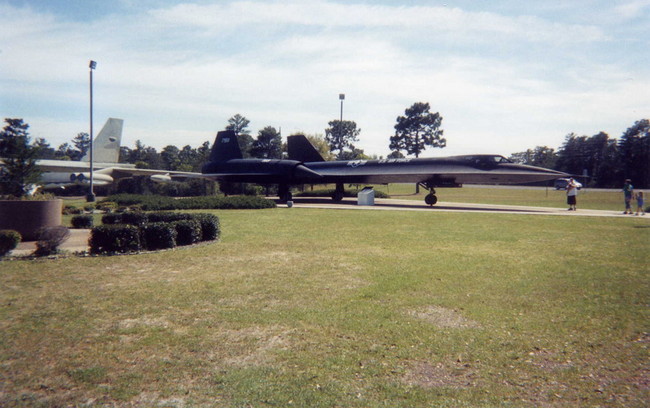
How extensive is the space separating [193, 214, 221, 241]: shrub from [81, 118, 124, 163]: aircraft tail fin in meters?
32.4

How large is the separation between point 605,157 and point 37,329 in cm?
10604

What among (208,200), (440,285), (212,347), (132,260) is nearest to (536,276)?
(440,285)

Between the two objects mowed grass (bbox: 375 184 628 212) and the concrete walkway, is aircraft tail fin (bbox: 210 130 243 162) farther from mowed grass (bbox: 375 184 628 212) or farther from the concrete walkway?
the concrete walkway

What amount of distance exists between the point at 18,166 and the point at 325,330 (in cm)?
1407

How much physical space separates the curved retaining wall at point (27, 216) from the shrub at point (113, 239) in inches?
113

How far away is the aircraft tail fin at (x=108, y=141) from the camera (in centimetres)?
3919

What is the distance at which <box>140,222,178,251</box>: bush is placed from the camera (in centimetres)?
1113

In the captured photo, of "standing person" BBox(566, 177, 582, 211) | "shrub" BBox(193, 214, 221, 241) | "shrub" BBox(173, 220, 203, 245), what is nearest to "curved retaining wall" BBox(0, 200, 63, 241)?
"shrub" BBox(173, 220, 203, 245)

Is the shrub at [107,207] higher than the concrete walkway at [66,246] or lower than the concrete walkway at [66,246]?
higher

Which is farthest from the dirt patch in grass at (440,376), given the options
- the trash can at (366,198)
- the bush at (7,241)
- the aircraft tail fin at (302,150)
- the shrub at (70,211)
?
the aircraft tail fin at (302,150)

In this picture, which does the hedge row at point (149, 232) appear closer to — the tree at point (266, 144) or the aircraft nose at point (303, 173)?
the aircraft nose at point (303, 173)

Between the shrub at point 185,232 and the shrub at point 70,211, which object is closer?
Result: the shrub at point 185,232

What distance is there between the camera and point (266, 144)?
273 feet

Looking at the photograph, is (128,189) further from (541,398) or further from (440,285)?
(541,398)
